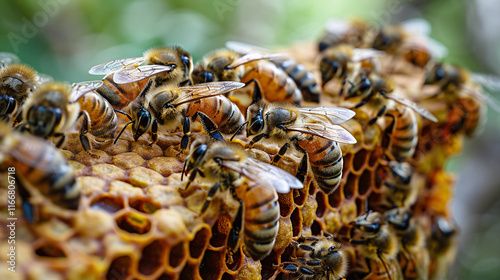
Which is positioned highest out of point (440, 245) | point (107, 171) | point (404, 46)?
point (107, 171)

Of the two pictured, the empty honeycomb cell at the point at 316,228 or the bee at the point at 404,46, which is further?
the bee at the point at 404,46

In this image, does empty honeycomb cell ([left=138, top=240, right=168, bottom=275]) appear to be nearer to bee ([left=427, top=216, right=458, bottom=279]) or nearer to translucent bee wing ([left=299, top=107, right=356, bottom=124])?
translucent bee wing ([left=299, top=107, right=356, bottom=124])

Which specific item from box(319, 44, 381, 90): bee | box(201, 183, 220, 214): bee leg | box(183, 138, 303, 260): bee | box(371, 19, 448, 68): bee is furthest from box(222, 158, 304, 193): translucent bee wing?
box(371, 19, 448, 68): bee

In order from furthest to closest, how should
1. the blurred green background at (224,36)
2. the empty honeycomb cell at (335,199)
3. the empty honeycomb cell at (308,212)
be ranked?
the blurred green background at (224,36)
the empty honeycomb cell at (335,199)
the empty honeycomb cell at (308,212)

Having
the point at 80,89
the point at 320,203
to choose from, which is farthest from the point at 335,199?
the point at 80,89

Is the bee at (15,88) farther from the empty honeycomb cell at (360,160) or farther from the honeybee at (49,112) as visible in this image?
the empty honeycomb cell at (360,160)

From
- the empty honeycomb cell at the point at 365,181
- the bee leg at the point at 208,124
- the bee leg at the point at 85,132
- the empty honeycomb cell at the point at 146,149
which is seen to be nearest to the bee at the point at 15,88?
the bee leg at the point at 85,132

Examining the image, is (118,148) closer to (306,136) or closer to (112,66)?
(112,66)
